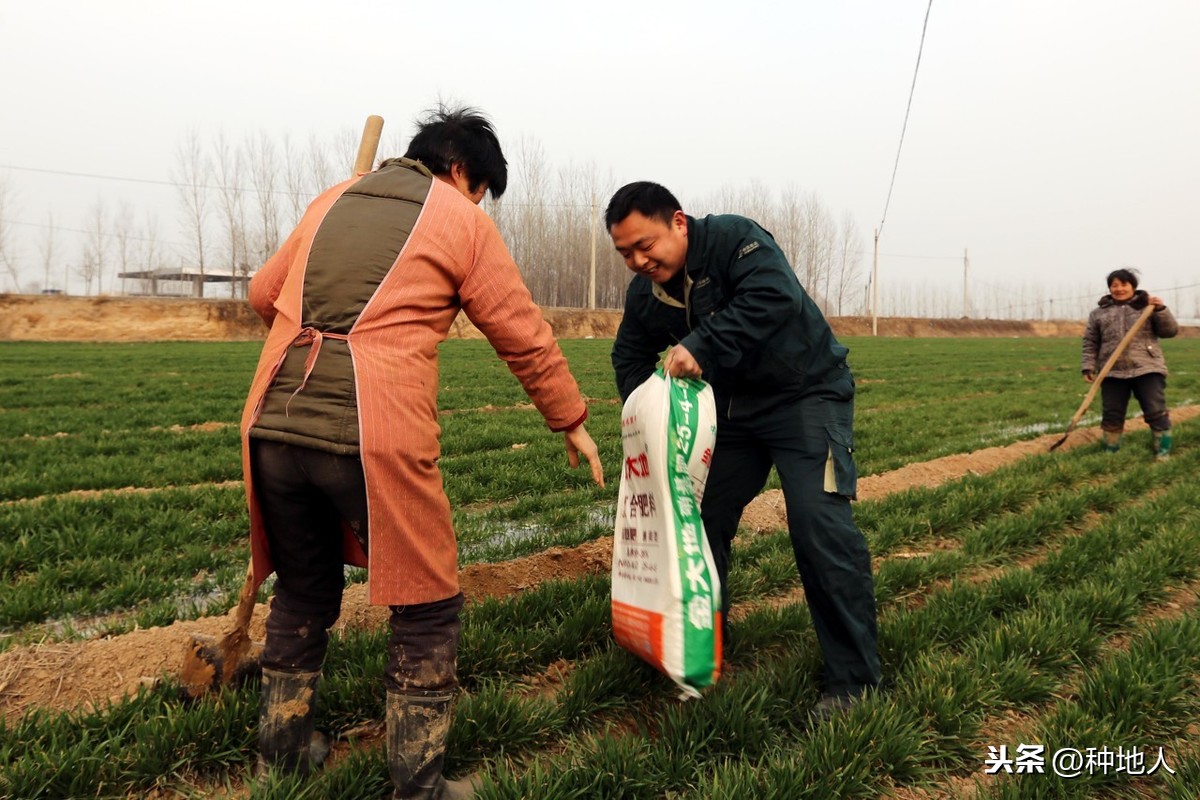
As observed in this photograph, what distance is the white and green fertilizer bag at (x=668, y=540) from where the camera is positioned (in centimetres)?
220

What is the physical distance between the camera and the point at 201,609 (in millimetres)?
3504

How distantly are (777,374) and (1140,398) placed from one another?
7115 mm

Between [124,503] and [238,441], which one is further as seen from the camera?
[238,441]

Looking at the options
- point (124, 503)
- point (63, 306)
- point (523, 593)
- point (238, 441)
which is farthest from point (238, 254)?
point (523, 593)

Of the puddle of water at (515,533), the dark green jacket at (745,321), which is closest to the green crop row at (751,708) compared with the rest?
the dark green jacket at (745,321)

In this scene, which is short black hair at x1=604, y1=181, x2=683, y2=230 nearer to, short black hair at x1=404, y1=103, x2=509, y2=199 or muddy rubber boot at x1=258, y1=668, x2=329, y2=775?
short black hair at x1=404, y1=103, x2=509, y2=199

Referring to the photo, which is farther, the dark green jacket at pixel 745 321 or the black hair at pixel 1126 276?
the black hair at pixel 1126 276

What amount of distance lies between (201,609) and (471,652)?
5.03 ft

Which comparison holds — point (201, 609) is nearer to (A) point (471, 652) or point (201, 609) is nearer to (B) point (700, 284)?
(A) point (471, 652)

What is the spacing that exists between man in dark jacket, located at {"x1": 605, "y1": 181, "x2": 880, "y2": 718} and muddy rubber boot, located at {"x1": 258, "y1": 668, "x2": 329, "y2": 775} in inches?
57.2

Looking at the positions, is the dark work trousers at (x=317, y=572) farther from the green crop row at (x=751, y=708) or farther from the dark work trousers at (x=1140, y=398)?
the dark work trousers at (x=1140, y=398)

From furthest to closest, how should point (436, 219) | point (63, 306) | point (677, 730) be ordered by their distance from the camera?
point (63, 306)
point (677, 730)
point (436, 219)

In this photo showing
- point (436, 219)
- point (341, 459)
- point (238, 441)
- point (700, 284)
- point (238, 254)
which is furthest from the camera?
point (238, 254)

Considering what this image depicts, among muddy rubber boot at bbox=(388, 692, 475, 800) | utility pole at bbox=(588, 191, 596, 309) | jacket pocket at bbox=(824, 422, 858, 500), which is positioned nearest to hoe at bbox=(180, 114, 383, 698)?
muddy rubber boot at bbox=(388, 692, 475, 800)
